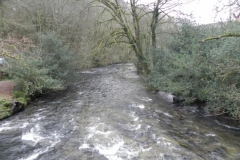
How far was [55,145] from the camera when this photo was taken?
6938mm

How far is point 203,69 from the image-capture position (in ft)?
32.1

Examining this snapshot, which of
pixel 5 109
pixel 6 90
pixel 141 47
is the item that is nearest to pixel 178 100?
pixel 141 47

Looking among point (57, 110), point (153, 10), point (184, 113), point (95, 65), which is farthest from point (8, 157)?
point (95, 65)

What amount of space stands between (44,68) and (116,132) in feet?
25.4

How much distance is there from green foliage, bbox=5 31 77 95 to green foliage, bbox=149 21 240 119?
240 inches

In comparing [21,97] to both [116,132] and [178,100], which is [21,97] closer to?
[116,132]

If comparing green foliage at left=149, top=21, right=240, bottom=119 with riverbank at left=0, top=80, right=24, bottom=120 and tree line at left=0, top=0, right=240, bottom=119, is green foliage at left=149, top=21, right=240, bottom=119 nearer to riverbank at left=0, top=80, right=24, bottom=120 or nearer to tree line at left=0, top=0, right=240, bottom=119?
tree line at left=0, top=0, right=240, bottom=119

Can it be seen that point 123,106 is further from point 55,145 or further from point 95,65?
point 95,65

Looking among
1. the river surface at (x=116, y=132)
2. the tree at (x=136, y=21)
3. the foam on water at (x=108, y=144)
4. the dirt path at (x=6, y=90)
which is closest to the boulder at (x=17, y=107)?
the river surface at (x=116, y=132)

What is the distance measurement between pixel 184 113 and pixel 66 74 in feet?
27.8

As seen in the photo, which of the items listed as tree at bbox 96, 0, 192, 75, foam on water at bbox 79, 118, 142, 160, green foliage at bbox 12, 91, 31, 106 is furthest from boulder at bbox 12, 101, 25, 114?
tree at bbox 96, 0, 192, 75

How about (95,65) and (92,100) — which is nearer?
(92,100)

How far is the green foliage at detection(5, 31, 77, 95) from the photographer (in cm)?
1224

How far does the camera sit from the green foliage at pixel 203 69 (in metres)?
8.25
